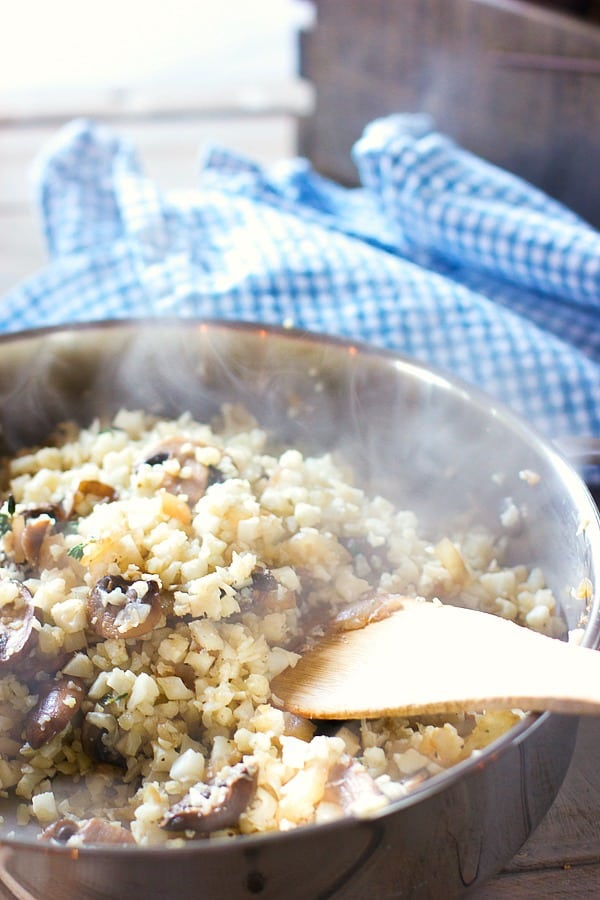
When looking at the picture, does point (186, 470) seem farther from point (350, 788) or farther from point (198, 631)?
point (350, 788)

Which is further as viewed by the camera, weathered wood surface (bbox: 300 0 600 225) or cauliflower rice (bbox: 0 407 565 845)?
weathered wood surface (bbox: 300 0 600 225)

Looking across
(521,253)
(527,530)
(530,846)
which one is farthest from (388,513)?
(521,253)

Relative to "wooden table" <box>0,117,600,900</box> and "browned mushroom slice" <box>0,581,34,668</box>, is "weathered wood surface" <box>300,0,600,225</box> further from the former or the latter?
"browned mushroom slice" <box>0,581,34,668</box>

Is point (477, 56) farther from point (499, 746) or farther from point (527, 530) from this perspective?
point (499, 746)

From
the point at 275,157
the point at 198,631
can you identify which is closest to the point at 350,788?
the point at 198,631

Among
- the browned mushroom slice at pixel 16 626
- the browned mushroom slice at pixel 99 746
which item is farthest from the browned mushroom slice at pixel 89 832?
the browned mushroom slice at pixel 16 626

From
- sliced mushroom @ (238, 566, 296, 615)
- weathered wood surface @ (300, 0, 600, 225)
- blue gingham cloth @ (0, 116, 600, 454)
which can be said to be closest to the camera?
sliced mushroom @ (238, 566, 296, 615)

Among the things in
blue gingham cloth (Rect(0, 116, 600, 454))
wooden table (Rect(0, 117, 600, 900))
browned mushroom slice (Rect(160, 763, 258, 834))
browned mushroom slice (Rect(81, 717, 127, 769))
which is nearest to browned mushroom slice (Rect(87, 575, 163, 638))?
browned mushroom slice (Rect(81, 717, 127, 769))
